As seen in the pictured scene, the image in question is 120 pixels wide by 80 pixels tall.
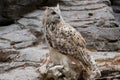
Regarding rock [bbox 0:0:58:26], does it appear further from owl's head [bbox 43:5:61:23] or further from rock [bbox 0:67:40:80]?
owl's head [bbox 43:5:61:23]

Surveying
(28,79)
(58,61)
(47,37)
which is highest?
(47,37)

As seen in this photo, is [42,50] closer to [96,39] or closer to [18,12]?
[96,39]

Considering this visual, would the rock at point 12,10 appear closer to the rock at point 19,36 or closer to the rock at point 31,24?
the rock at point 31,24

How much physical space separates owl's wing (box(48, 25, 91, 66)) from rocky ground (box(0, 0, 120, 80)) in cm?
63

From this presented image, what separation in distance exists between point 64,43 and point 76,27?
10.5 feet

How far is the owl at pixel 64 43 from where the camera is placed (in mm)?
4672

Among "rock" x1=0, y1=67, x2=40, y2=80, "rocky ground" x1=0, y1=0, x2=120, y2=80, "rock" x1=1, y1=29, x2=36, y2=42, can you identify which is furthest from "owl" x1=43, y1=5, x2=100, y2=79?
"rock" x1=1, y1=29, x2=36, y2=42

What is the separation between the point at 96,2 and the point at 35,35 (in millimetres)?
2228

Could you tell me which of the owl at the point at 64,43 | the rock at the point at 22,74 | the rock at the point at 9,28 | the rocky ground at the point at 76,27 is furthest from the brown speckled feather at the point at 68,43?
the rock at the point at 9,28

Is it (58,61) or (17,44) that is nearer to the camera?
(58,61)

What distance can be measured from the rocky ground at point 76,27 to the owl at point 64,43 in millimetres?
543

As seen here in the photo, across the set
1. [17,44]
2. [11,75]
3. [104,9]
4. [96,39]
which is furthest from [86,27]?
[11,75]

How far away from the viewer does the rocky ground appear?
570 cm

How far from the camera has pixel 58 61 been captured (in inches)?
189
